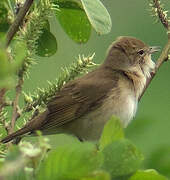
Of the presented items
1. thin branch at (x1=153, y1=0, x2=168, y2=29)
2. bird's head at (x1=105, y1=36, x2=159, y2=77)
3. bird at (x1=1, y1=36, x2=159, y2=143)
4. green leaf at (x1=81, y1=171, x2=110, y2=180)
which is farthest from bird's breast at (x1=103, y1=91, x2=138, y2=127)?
green leaf at (x1=81, y1=171, x2=110, y2=180)

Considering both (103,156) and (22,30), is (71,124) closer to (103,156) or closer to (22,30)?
(22,30)

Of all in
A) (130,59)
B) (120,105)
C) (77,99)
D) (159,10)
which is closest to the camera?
(159,10)

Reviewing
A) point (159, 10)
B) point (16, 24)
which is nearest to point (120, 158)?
point (16, 24)

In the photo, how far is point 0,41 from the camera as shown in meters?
0.72

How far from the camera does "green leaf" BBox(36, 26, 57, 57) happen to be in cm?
157

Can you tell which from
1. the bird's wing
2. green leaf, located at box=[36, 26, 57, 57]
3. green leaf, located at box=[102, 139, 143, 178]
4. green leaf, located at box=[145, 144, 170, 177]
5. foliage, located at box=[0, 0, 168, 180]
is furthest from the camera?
the bird's wing

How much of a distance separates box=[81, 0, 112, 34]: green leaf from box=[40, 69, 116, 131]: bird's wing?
1.70 m

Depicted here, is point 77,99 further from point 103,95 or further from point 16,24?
point 16,24

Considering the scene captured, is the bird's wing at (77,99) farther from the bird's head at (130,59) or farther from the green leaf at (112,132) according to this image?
the green leaf at (112,132)

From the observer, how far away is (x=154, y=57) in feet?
20.7

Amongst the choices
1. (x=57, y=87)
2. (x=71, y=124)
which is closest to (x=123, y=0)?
(x=71, y=124)

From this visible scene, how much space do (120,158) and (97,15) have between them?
523mm

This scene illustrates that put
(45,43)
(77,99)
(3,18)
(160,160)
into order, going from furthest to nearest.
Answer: (77,99)
(45,43)
(3,18)
(160,160)

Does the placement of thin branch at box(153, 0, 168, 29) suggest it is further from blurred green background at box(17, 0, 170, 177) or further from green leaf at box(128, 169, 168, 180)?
green leaf at box(128, 169, 168, 180)
